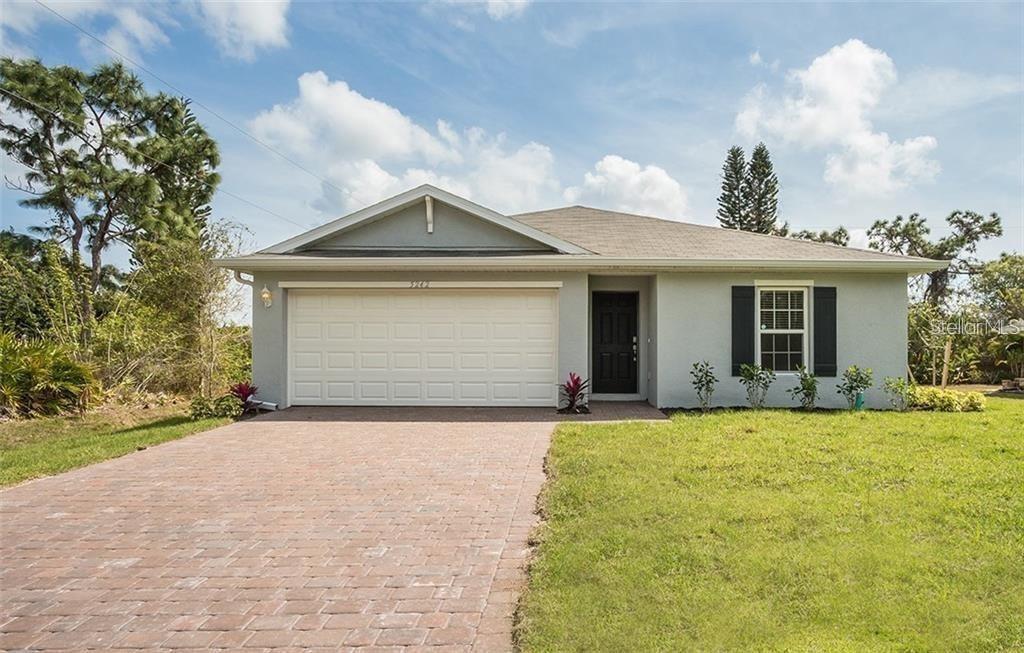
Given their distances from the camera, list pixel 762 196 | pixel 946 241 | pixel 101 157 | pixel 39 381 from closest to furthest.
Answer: pixel 39 381, pixel 101 157, pixel 946 241, pixel 762 196

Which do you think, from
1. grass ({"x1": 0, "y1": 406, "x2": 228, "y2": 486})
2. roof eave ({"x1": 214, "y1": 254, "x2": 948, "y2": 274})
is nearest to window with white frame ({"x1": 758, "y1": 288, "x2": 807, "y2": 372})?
roof eave ({"x1": 214, "y1": 254, "x2": 948, "y2": 274})

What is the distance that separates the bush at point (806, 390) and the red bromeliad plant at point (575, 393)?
3.83m

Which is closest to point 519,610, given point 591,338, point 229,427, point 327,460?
point 327,460

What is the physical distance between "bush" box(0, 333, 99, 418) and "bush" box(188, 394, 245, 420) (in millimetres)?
2476

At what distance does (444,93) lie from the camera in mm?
14891

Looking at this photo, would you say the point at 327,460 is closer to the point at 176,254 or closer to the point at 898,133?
the point at 176,254

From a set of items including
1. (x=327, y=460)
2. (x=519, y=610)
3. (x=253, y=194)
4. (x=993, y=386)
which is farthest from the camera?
(x=253, y=194)

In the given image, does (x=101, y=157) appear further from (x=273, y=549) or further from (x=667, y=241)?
(x=273, y=549)

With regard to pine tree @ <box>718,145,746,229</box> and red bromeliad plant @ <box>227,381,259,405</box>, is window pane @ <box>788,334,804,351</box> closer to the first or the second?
red bromeliad plant @ <box>227,381,259,405</box>

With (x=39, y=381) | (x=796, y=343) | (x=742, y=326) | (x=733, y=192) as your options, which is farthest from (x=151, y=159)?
(x=733, y=192)

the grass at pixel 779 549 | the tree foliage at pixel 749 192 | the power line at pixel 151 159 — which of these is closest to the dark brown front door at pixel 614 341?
the grass at pixel 779 549

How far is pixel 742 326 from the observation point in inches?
419

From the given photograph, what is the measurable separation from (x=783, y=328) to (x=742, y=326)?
2.92 ft

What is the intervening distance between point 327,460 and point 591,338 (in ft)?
20.7
